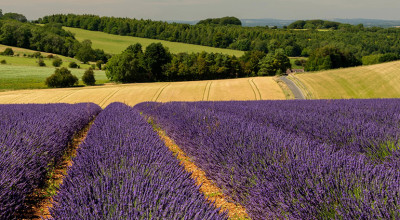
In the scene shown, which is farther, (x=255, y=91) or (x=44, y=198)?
(x=255, y=91)

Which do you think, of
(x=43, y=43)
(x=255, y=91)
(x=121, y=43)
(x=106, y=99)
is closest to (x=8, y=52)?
(x=43, y=43)

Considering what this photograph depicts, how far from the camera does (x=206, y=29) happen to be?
3947 inches

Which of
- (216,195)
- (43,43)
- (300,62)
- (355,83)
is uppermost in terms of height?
(43,43)

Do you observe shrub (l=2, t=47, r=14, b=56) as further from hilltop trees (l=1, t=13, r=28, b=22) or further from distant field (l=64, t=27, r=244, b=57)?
hilltop trees (l=1, t=13, r=28, b=22)

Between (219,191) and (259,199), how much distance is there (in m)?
1.23

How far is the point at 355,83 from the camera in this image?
30484 mm

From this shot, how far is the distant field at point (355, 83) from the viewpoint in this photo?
2767 centimetres

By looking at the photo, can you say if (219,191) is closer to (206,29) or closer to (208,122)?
(208,122)

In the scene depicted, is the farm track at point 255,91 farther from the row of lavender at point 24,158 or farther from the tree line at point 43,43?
the tree line at point 43,43

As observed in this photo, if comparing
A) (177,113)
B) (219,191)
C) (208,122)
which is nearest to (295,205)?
(219,191)

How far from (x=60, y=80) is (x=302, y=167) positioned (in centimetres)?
4278

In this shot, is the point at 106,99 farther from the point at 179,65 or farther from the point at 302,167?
the point at 179,65

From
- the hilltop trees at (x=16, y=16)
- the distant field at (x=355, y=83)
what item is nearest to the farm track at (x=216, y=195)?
the distant field at (x=355, y=83)

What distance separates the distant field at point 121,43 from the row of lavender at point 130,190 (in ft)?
251
